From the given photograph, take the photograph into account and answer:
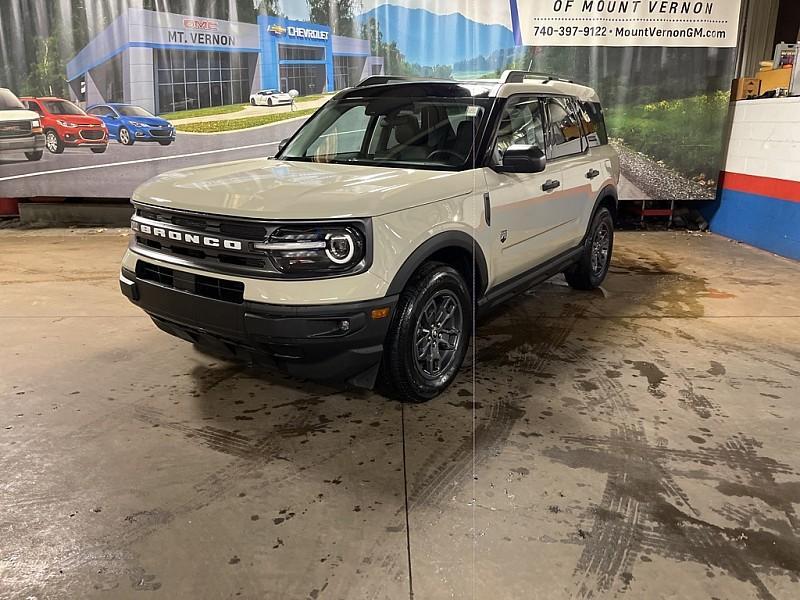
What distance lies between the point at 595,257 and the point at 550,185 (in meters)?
1.58

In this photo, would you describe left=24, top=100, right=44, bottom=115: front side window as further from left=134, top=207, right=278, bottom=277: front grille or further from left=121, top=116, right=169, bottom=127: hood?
left=134, top=207, right=278, bottom=277: front grille

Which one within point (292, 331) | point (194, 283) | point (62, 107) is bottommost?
point (292, 331)

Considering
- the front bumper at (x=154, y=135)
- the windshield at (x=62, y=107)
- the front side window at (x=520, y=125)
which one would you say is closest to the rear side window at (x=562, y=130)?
the front side window at (x=520, y=125)

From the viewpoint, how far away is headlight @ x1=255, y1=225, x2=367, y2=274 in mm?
2686

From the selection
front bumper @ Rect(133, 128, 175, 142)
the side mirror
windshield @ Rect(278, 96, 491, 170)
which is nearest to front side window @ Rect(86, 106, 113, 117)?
front bumper @ Rect(133, 128, 175, 142)

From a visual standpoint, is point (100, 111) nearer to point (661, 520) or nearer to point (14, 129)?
point (14, 129)

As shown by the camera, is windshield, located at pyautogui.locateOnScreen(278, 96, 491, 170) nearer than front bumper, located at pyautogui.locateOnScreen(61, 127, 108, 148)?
Yes

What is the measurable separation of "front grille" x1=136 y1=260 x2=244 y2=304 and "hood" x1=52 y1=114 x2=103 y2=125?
19.6 feet

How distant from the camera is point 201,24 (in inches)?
312

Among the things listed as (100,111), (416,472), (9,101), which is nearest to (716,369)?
(416,472)

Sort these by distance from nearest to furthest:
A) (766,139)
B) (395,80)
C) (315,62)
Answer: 1. (395,80)
2. (766,139)
3. (315,62)

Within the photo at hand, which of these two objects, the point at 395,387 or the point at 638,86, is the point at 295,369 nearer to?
the point at 395,387

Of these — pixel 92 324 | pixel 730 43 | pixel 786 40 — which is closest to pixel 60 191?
pixel 92 324

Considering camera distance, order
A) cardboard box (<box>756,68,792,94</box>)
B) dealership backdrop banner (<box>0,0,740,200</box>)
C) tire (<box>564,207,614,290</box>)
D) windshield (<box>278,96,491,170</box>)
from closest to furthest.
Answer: windshield (<box>278,96,491,170</box>) → tire (<box>564,207,614,290</box>) → cardboard box (<box>756,68,792,94</box>) → dealership backdrop banner (<box>0,0,740,200</box>)
